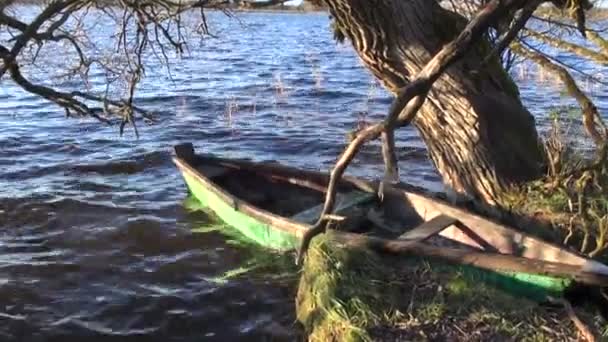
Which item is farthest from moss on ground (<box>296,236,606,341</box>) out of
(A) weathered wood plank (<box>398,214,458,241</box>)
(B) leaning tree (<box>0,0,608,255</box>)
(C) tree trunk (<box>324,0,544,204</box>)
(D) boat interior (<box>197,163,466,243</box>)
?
(C) tree trunk (<box>324,0,544,204</box>)

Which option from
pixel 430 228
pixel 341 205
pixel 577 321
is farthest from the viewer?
pixel 341 205

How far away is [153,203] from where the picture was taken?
1019cm

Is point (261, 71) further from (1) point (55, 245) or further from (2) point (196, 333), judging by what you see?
(2) point (196, 333)

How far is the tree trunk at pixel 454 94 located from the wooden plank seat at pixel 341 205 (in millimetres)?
964

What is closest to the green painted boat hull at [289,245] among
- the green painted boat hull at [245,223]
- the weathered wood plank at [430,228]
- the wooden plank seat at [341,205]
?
the green painted boat hull at [245,223]

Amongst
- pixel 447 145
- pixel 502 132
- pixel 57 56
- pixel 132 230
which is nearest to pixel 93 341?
pixel 132 230

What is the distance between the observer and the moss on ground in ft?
17.4

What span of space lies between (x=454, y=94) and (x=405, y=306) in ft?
7.40

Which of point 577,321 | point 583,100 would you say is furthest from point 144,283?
point 583,100

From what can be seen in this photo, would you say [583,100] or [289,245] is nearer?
[583,100]

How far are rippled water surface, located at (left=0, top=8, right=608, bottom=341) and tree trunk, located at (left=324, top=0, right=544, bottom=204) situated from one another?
77.5 inches

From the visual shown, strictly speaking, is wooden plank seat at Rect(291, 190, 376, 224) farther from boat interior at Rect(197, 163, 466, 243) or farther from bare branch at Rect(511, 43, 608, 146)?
bare branch at Rect(511, 43, 608, 146)

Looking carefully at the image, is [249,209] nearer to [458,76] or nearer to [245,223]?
[245,223]

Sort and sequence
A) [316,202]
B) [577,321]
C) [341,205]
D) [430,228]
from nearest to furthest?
[577,321] < [430,228] < [341,205] < [316,202]
